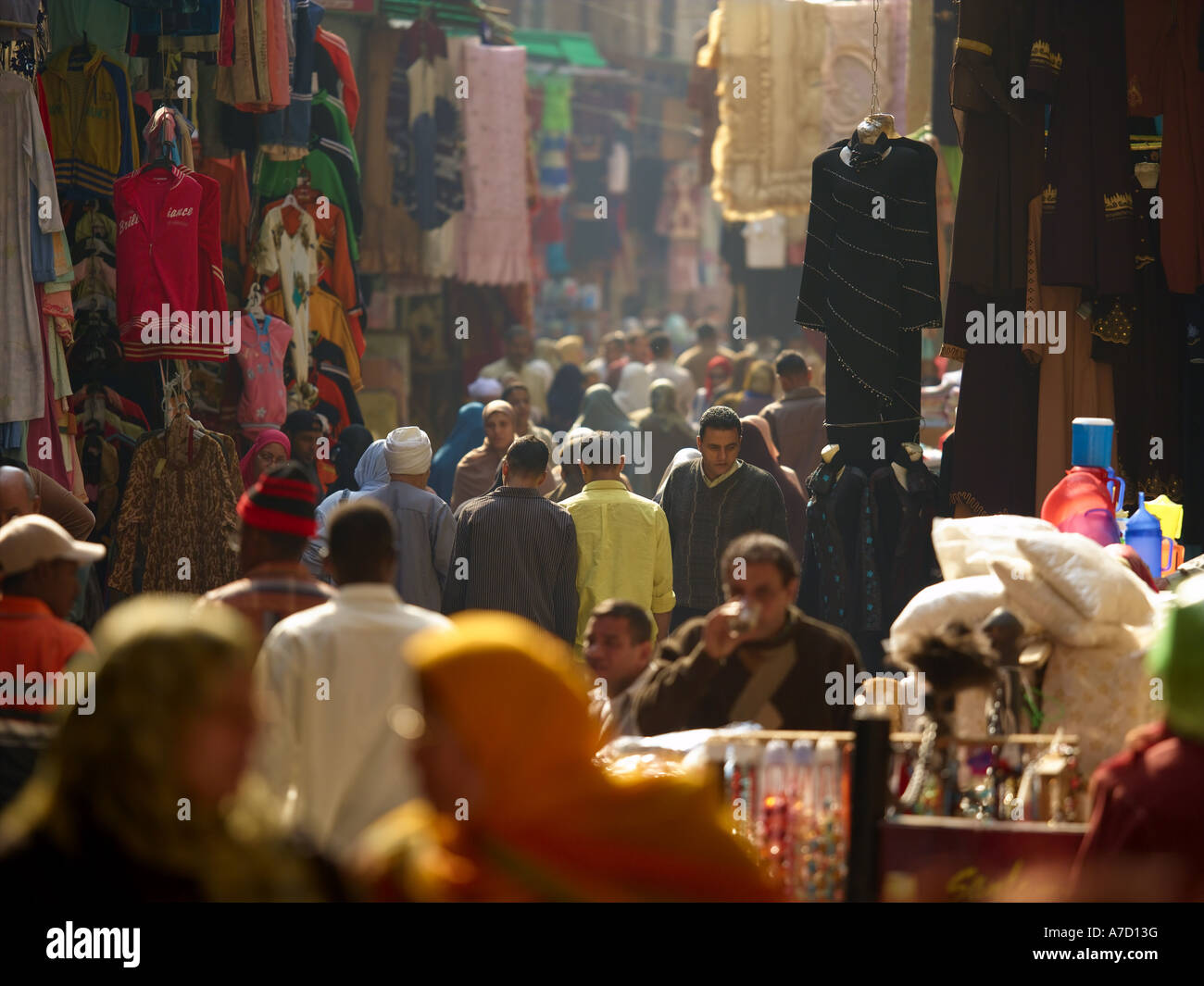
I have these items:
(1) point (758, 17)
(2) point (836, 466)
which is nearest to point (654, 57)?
(1) point (758, 17)

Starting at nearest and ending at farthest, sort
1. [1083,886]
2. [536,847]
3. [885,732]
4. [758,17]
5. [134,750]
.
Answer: [134,750]
[536,847]
[1083,886]
[885,732]
[758,17]

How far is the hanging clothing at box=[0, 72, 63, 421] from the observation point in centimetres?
739

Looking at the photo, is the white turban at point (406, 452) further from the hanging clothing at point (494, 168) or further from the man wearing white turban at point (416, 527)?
the hanging clothing at point (494, 168)

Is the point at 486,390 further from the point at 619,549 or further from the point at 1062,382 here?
the point at 1062,382

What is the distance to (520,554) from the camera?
725cm

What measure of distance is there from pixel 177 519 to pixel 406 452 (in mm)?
1138

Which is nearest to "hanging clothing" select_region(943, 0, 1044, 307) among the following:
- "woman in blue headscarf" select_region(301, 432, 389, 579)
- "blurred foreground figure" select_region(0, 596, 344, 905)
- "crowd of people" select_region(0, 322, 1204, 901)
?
"crowd of people" select_region(0, 322, 1204, 901)

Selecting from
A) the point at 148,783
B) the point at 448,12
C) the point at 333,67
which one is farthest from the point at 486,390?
the point at 148,783

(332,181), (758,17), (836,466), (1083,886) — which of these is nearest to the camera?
(1083,886)

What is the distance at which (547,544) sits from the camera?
7.30 m

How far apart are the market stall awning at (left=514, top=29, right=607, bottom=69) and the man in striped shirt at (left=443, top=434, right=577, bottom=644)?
21.6 m

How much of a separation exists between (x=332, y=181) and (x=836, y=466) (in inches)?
188
